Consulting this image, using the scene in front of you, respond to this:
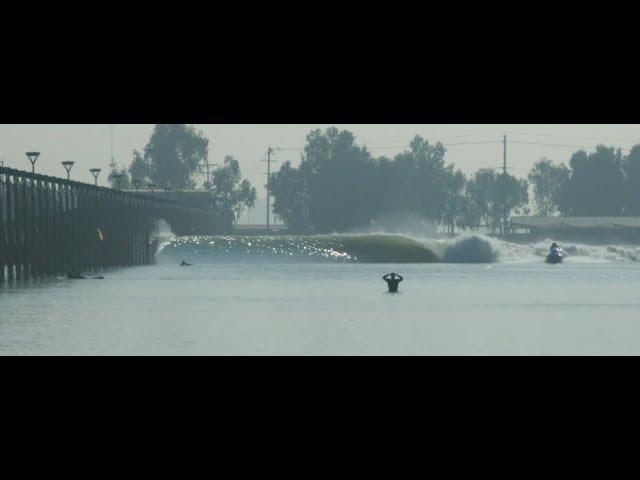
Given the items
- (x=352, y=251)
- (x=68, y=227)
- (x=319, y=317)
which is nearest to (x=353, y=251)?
(x=352, y=251)

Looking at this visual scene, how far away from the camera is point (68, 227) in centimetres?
12581

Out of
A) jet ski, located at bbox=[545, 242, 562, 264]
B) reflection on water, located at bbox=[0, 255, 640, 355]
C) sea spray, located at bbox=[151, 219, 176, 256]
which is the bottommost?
jet ski, located at bbox=[545, 242, 562, 264]

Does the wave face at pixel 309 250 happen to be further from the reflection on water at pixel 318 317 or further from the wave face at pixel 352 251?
the reflection on water at pixel 318 317

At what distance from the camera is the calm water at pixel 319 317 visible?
47906mm

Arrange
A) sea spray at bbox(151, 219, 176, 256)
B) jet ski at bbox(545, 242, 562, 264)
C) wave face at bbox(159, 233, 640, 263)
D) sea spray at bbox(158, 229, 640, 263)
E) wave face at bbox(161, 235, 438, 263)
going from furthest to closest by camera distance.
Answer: sea spray at bbox(151, 219, 176, 256)
wave face at bbox(161, 235, 438, 263)
sea spray at bbox(158, 229, 640, 263)
wave face at bbox(159, 233, 640, 263)
jet ski at bbox(545, 242, 562, 264)

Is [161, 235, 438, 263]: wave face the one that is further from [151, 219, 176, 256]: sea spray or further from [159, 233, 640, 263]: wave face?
[151, 219, 176, 256]: sea spray

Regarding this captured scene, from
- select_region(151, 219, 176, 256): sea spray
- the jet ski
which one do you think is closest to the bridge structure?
select_region(151, 219, 176, 256): sea spray

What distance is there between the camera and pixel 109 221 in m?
150

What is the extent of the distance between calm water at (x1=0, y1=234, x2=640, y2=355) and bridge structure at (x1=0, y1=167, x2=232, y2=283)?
14.0ft

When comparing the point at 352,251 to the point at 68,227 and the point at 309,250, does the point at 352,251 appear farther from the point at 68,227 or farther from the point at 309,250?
the point at 68,227

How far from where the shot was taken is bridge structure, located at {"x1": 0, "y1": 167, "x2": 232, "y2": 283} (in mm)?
104125

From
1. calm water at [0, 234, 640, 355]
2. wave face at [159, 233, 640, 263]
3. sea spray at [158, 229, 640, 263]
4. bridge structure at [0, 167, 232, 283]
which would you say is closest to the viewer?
calm water at [0, 234, 640, 355]
